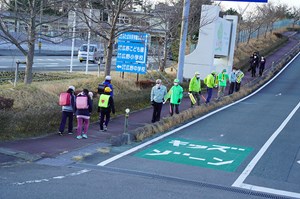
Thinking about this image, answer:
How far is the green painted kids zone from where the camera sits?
1084 cm

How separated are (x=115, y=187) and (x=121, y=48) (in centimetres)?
1450

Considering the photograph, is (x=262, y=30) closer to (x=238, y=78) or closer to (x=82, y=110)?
(x=238, y=78)

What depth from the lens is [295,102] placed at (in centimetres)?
2497

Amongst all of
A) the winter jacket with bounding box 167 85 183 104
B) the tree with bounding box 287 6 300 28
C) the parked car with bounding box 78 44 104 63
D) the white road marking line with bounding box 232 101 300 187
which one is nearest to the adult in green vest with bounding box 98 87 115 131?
the winter jacket with bounding box 167 85 183 104

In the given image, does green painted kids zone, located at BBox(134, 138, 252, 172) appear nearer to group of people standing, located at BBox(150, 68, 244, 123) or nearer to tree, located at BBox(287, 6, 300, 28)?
group of people standing, located at BBox(150, 68, 244, 123)

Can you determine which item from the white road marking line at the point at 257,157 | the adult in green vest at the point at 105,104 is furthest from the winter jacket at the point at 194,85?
the adult in green vest at the point at 105,104

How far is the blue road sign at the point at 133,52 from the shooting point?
71.1 feet

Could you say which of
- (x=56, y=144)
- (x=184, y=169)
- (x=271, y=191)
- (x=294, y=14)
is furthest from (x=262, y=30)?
(x=271, y=191)

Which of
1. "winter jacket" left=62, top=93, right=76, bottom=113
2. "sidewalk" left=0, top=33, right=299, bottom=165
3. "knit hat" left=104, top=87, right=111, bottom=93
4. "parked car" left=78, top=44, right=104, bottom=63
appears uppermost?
"parked car" left=78, top=44, right=104, bottom=63

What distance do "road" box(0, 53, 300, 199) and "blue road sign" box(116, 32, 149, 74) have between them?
6.30 metres

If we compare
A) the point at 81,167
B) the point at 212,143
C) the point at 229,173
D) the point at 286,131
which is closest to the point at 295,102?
the point at 286,131

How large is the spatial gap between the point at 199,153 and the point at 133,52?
10968mm

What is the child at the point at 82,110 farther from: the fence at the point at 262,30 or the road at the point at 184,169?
the fence at the point at 262,30

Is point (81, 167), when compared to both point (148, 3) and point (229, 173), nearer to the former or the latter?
point (229, 173)
